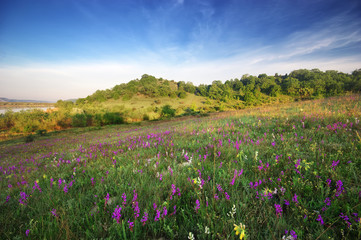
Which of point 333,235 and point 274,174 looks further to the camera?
point 274,174

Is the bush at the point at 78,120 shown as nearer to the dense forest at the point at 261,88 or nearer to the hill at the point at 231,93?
the hill at the point at 231,93

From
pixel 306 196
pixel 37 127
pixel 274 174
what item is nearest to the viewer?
pixel 306 196

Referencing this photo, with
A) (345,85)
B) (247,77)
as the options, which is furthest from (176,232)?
(247,77)

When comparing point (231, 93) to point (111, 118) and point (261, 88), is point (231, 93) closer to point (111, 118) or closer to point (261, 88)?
point (261, 88)

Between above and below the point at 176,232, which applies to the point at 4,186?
below

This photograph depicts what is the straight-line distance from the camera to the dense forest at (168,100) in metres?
34.5

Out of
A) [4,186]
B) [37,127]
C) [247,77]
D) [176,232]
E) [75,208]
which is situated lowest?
[37,127]

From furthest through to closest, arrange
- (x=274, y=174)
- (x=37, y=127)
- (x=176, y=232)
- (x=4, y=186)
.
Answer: (x=37, y=127) → (x=4, y=186) → (x=274, y=174) → (x=176, y=232)

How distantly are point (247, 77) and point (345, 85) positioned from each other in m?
41.2

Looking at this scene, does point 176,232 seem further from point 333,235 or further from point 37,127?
point 37,127

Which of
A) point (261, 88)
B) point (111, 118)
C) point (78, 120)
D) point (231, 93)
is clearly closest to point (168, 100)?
point (111, 118)

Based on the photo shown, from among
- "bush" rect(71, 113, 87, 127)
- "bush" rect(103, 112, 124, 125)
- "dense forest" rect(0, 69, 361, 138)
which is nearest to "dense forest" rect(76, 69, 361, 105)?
"dense forest" rect(0, 69, 361, 138)

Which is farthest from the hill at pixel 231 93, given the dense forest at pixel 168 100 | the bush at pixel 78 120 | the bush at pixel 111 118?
the bush at pixel 78 120

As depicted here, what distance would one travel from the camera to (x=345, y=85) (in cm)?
5453
